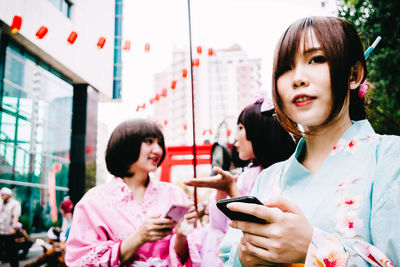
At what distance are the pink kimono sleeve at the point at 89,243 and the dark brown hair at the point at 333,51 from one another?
122 centimetres

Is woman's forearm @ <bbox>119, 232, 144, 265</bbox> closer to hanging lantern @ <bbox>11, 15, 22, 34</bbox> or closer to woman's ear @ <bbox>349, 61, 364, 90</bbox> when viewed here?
hanging lantern @ <bbox>11, 15, 22, 34</bbox>

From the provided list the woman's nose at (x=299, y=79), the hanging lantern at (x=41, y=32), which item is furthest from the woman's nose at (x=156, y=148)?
the woman's nose at (x=299, y=79)

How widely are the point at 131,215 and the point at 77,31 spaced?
1.06 meters

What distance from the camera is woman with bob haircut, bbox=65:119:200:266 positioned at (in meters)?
1.71

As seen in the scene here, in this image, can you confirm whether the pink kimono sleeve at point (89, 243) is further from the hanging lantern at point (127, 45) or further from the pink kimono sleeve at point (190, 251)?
the hanging lantern at point (127, 45)

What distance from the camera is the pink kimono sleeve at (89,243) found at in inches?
66.4

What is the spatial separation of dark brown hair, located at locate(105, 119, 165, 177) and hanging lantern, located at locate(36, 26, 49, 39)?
2.52 feet

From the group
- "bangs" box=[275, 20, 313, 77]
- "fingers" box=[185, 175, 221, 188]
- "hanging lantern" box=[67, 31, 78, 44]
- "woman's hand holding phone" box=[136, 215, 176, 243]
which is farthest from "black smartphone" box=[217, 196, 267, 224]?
"hanging lantern" box=[67, 31, 78, 44]

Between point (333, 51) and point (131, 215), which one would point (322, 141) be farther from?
point (131, 215)

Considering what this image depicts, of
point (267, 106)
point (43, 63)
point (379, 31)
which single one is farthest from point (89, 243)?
point (379, 31)

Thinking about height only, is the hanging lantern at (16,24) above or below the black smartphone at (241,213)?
above

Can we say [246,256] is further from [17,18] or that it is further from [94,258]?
[17,18]

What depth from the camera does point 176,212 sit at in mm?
1725

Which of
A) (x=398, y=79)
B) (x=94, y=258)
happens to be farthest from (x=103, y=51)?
(x=398, y=79)
